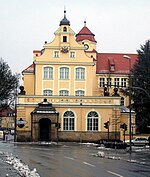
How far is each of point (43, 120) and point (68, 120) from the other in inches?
161

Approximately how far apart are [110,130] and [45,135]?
9784 mm

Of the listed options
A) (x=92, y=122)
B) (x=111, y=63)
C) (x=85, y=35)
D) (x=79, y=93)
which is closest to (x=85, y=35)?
(x=85, y=35)

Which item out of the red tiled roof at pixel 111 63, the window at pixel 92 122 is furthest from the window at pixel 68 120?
the red tiled roof at pixel 111 63

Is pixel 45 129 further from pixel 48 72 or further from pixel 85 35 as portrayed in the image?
pixel 85 35

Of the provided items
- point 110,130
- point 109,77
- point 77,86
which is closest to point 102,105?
point 110,130

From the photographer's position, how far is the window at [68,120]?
73.6 meters

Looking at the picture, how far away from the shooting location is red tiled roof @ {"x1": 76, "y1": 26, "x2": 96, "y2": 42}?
363ft

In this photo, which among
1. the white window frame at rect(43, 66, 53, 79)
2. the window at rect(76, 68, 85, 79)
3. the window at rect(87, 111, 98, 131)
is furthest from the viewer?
the window at rect(76, 68, 85, 79)

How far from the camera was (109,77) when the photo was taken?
320ft

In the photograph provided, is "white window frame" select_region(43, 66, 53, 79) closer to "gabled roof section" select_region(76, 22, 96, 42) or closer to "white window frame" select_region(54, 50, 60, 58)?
"white window frame" select_region(54, 50, 60, 58)

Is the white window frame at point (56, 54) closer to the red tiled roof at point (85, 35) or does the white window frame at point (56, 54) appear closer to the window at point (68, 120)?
the window at point (68, 120)

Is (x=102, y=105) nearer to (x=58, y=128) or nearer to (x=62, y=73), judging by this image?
(x=58, y=128)

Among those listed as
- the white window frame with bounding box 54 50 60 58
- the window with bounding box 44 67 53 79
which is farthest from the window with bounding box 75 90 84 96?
the white window frame with bounding box 54 50 60 58

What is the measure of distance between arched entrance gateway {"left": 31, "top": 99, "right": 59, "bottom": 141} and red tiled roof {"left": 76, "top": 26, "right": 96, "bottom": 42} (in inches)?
1622
